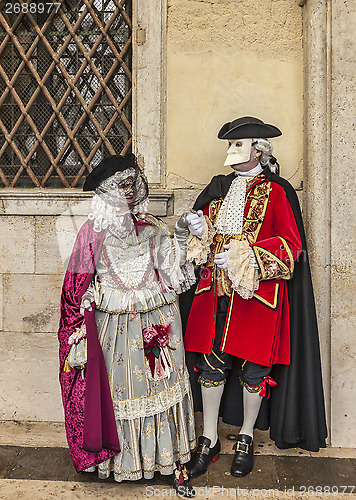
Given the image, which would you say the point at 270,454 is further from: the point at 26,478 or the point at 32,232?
the point at 32,232

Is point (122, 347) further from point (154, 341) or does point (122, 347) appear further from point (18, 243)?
point (18, 243)

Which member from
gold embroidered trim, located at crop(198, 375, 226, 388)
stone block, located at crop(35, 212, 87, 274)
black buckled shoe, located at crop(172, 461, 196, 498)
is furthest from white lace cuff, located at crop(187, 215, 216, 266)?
black buckled shoe, located at crop(172, 461, 196, 498)

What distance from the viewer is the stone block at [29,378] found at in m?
3.26

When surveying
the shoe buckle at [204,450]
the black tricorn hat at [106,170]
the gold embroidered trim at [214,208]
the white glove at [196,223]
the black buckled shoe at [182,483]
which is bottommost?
the black buckled shoe at [182,483]

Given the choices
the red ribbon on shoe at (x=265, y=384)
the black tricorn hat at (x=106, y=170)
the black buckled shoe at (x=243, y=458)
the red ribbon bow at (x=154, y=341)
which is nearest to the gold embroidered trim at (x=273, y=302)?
the red ribbon on shoe at (x=265, y=384)

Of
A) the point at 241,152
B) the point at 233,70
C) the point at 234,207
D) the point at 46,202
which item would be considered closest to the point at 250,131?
the point at 241,152

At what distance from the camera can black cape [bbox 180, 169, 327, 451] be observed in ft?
8.87

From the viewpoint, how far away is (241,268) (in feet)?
8.02

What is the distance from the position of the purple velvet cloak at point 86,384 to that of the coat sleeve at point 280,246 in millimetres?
847

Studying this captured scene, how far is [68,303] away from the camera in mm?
2416

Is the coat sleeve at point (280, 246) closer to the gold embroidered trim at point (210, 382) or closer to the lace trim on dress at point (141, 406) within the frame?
the gold embroidered trim at point (210, 382)

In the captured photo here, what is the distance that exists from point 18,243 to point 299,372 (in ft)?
6.62

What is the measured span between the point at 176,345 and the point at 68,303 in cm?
61

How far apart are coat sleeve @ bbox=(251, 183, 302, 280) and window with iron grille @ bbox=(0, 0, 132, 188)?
4.05 ft
